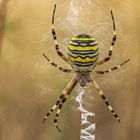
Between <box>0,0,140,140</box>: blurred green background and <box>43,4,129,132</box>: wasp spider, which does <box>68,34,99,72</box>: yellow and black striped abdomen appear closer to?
<box>43,4,129,132</box>: wasp spider

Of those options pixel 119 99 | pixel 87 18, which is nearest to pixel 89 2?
pixel 87 18

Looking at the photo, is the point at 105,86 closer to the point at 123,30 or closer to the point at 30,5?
the point at 123,30

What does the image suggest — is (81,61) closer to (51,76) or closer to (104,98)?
(104,98)

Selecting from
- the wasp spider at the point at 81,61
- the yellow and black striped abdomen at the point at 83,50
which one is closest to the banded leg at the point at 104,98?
the wasp spider at the point at 81,61

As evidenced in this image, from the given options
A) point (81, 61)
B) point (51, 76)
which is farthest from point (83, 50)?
point (51, 76)

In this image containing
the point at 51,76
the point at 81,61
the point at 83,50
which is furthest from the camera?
the point at 51,76

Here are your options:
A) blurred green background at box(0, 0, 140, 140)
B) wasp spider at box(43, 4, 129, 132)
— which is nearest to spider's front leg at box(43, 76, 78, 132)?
wasp spider at box(43, 4, 129, 132)

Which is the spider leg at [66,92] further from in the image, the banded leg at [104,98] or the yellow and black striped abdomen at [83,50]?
the yellow and black striped abdomen at [83,50]
